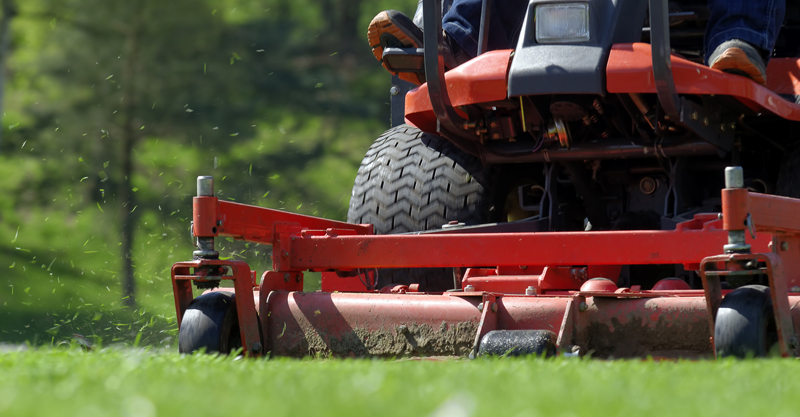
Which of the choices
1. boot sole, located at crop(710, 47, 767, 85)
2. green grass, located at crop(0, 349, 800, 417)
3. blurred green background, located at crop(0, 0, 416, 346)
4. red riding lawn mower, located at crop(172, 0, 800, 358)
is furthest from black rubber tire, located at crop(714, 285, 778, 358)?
blurred green background, located at crop(0, 0, 416, 346)

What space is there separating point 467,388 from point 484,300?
152 centimetres

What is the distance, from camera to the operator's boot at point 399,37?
13.8ft

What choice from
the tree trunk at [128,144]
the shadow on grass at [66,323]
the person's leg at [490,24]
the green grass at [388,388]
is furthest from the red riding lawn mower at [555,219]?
the tree trunk at [128,144]

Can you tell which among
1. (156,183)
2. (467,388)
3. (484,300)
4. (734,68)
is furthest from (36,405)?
(156,183)

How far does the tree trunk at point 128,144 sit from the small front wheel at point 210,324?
9054 mm

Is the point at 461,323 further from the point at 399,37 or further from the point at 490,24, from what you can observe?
the point at 490,24

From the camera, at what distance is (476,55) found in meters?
4.36

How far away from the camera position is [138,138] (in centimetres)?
1272

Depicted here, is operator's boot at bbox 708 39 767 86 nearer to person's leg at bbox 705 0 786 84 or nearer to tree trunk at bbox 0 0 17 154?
person's leg at bbox 705 0 786 84

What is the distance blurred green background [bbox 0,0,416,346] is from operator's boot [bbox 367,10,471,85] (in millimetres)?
8037

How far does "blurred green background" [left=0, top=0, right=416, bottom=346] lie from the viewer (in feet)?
40.7

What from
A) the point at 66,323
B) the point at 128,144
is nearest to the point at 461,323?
the point at 66,323

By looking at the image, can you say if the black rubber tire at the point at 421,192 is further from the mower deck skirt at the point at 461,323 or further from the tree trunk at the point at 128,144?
the tree trunk at the point at 128,144

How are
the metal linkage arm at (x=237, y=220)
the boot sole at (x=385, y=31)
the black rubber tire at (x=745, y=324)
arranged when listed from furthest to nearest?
1. the boot sole at (x=385, y=31)
2. the metal linkage arm at (x=237, y=220)
3. the black rubber tire at (x=745, y=324)
